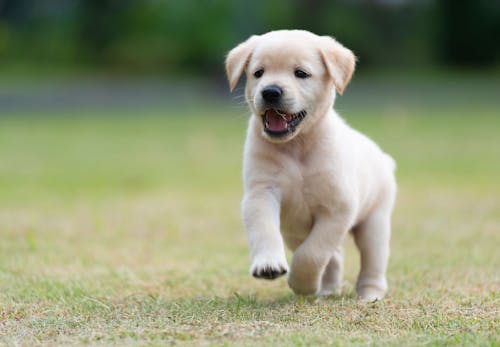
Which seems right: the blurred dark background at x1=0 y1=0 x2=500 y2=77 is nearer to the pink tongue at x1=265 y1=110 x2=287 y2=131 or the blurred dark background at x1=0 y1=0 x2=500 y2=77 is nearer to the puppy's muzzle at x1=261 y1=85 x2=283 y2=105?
the pink tongue at x1=265 y1=110 x2=287 y2=131

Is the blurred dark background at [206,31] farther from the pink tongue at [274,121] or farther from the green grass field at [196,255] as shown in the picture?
the pink tongue at [274,121]

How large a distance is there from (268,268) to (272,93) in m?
0.94

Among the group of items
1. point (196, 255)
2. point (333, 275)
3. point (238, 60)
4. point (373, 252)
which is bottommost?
point (196, 255)

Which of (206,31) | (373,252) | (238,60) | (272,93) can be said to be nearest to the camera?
(272,93)

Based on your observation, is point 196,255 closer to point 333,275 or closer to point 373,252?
point 333,275

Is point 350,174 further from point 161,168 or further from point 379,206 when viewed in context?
point 161,168

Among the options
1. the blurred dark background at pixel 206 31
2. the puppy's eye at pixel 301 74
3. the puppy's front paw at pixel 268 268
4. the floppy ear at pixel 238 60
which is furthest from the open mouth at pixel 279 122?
the blurred dark background at pixel 206 31

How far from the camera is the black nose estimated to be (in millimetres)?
4461

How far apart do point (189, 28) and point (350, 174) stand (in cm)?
2782

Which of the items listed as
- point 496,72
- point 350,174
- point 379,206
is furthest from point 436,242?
point 496,72

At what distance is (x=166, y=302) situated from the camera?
15.2 feet

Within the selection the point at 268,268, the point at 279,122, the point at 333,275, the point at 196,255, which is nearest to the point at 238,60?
the point at 279,122

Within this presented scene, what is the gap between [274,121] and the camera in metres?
4.59

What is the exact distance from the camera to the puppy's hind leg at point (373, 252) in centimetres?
501
